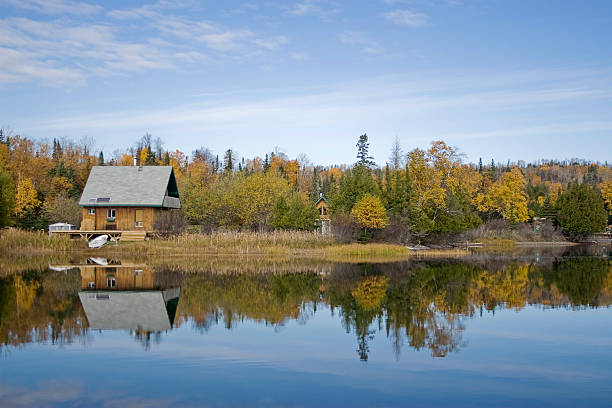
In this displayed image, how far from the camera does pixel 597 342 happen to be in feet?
41.5

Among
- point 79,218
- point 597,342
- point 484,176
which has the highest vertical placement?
point 484,176

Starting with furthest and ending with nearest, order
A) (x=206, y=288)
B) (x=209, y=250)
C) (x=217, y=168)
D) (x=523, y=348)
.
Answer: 1. (x=217, y=168)
2. (x=209, y=250)
3. (x=206, y=288)
4. (x=523, y=348)

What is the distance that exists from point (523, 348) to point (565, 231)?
2341 inches

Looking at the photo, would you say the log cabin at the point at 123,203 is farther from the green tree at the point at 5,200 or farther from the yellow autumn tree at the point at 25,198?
the yellow autumn tree at the point at 25,198

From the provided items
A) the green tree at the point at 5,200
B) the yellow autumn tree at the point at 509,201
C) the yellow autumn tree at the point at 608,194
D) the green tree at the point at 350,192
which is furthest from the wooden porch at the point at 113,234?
the yellow autumn tree at the point at 608,194

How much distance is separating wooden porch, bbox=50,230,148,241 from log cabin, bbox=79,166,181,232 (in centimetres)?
83

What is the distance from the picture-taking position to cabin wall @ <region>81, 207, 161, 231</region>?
42.3m

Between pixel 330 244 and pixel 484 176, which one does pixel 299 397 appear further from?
pixel 484 176

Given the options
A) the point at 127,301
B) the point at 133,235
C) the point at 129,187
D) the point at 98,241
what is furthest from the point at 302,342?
the point at 129,187

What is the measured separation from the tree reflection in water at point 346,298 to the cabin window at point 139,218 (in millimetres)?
15531

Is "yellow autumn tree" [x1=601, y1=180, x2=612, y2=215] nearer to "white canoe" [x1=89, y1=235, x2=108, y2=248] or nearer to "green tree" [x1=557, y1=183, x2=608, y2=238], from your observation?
"green tree" [x1=557, y1=183, x2=608, y2=238]

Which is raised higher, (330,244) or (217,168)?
(217,168)

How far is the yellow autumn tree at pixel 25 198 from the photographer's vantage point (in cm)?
5027

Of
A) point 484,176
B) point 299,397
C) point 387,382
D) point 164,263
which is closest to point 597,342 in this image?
point 387,382
